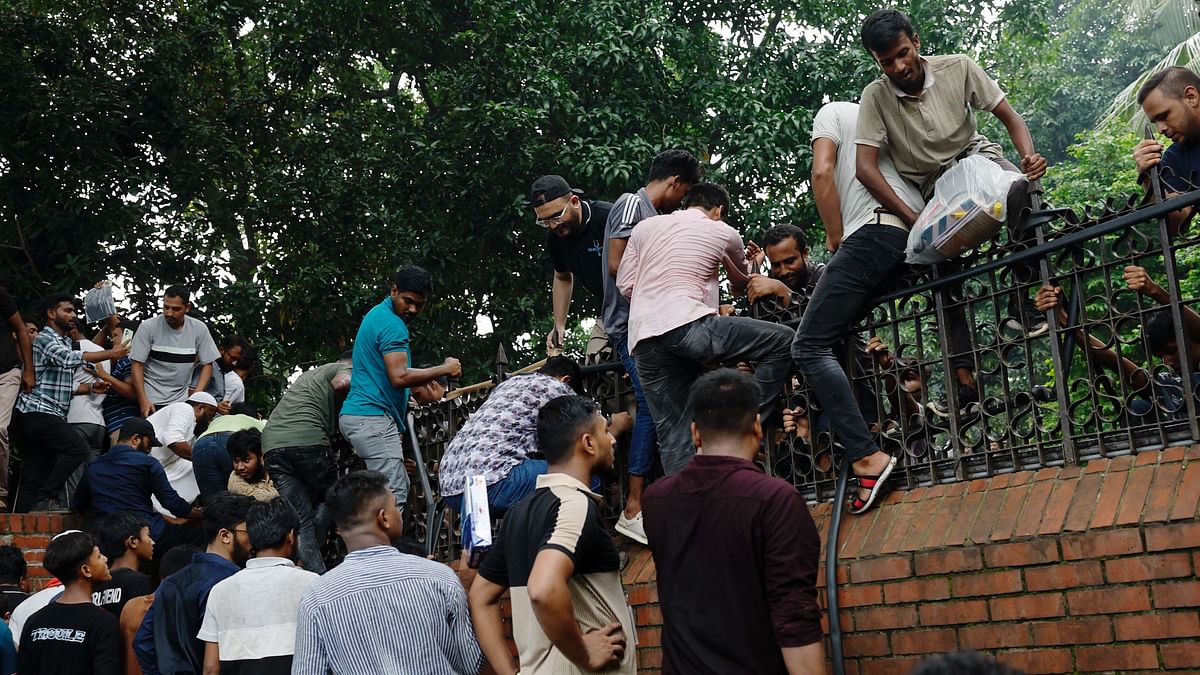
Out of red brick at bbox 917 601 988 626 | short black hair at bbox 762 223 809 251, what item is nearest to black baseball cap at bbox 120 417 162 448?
short black hair at bbox 762 223 809 251

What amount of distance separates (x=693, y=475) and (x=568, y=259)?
11.8 ft

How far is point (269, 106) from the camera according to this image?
16188mm

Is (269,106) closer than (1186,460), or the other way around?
(1186,460)

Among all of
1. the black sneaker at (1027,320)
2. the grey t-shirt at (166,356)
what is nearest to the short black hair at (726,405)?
the black sneaker at (1027,320)

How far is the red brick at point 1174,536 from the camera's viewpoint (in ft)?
13.4

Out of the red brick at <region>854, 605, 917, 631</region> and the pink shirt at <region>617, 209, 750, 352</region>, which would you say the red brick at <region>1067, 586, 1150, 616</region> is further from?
the pink shirt at <region>617, 209, 750, 352</region>

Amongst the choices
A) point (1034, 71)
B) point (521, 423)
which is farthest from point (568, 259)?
point (1034, 71)

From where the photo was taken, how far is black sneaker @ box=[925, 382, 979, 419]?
5156mm

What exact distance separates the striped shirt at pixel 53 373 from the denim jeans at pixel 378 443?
11.8 feet

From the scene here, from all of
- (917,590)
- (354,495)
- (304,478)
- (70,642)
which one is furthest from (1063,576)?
(304,478)

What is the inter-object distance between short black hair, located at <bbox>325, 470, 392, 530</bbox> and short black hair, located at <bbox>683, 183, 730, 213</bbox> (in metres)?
2.37

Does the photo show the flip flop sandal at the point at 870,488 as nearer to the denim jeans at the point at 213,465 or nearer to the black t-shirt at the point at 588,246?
the black t-shirt at the point at 588,246

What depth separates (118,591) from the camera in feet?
23.1

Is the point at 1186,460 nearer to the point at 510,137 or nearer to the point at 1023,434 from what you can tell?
the point at 1023,434
